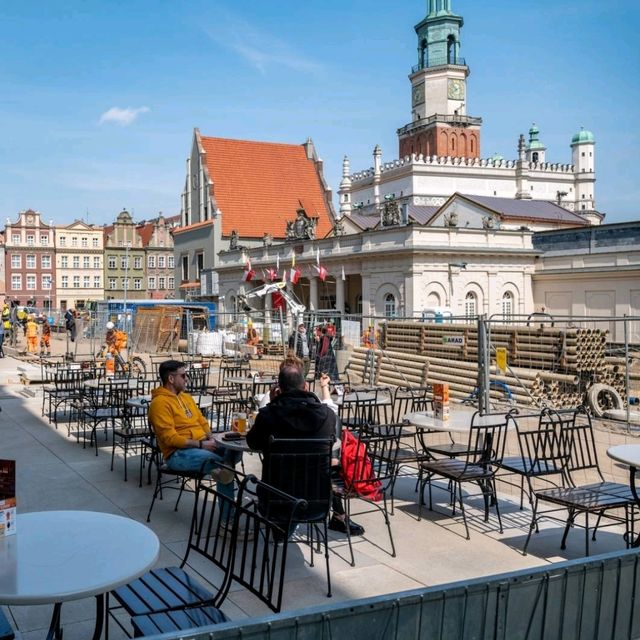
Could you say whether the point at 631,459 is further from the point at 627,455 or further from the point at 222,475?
the point at 222,475

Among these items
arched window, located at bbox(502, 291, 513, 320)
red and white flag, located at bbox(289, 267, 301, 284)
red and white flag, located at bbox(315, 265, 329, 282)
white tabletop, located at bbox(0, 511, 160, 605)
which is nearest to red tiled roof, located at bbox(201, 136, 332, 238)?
red and white flag, located at bbox(289, 267, 301, 284)

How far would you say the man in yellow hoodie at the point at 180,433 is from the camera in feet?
21.3

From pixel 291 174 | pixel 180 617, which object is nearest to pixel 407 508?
pixel 180 617

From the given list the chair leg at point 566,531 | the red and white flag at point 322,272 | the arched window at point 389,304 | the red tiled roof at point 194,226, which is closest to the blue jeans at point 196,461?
the chair leg at point 566,531

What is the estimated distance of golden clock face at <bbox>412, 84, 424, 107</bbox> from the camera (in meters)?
83.9

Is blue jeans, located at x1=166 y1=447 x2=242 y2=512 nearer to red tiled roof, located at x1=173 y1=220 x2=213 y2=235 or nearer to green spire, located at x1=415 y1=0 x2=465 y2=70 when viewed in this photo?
red tiled roof, located at x1=173 y1=220 x2=213 y2=235

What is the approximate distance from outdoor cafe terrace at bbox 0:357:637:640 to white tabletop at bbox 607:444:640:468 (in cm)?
75

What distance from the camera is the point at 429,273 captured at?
3731 centimetres

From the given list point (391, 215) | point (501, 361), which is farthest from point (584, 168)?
point (501, 361)

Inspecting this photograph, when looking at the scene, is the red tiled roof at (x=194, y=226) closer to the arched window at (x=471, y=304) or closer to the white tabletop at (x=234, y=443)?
the arched window at (x=471, y=304)

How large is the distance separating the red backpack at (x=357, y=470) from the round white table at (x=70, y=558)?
7.80 ft

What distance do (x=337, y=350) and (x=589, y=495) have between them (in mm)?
17616

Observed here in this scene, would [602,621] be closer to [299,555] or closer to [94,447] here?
[299,555]

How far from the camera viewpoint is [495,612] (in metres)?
2.65
